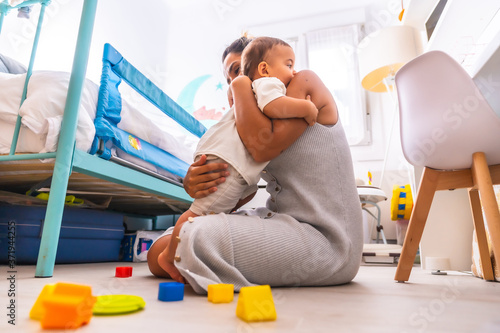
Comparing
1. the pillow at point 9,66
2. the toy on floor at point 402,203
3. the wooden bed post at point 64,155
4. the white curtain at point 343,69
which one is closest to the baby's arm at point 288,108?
the wooden bed post at point 64,155

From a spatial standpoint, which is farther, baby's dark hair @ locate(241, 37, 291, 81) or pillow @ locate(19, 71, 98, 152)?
pillow @ locate(19, 71, 98, 152)

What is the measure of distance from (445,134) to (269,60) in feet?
1.48

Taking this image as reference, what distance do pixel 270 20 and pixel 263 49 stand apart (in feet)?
8.02

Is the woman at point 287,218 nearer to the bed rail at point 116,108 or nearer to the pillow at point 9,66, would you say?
the bed rail at point 116,108

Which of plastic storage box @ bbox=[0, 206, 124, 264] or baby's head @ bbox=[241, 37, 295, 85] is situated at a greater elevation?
baby's head @ bbox=[241, 37, 295, 85]

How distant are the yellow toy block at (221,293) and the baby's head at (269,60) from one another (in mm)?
510

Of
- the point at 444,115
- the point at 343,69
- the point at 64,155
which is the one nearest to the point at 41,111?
the point at 64,155

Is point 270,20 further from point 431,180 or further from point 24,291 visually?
point 24,291

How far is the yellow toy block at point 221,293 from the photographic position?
516mm

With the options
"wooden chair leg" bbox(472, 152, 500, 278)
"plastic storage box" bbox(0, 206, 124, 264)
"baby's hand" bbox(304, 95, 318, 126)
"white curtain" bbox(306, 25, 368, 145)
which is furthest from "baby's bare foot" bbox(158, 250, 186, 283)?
"white curtain" bbox(306, 25, 368, 145)

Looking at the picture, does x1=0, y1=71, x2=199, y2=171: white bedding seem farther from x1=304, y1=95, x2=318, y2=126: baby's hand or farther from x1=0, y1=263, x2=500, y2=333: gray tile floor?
x1=304, y1=95, x2=318, y2=126: baby's hand

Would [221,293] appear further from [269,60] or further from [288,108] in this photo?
[269,60]

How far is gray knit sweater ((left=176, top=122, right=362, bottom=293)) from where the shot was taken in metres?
0.61

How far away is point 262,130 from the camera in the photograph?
27.9 inches
